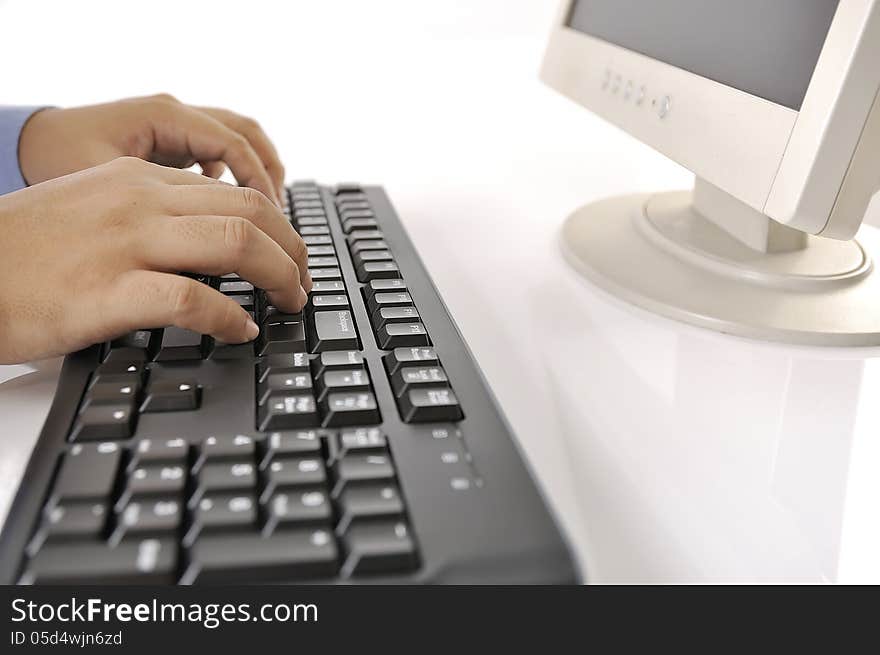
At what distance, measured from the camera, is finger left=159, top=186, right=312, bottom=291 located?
17.2 inches

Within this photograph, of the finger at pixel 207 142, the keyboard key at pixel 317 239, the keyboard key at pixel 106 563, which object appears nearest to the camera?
the keyboard key at pixel 106 563

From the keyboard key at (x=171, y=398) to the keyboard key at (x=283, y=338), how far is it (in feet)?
0.18

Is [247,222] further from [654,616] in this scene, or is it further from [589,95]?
[589,95]

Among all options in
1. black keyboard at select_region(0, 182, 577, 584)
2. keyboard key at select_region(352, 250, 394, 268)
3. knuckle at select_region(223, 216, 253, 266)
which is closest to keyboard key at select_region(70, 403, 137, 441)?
black keyboard at select_region(0, 182, 577, 584)

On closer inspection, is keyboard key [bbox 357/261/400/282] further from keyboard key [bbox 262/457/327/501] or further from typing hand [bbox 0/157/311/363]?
keyboard key [bbox 262/457/327/501]

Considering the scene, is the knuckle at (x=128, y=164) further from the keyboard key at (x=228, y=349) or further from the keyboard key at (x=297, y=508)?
the keyboard key at (x=297, y=508)

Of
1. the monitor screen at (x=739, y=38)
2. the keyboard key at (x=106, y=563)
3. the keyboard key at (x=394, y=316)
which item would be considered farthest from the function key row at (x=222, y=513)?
the monitor screen at (x=739, y=38)

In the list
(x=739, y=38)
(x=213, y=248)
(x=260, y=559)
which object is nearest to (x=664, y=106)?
(x=739, y=38)

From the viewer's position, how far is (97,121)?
689 mm

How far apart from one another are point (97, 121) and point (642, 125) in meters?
0.43

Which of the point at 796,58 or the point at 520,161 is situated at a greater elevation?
the point at 796,58

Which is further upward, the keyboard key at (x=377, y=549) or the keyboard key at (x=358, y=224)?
the keyboard key at (x=377, y=549)

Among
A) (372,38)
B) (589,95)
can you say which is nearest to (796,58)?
(589,95)

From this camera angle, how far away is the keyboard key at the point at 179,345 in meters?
0.39
